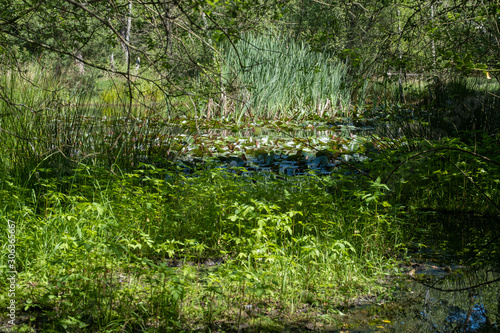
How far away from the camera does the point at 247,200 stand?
3.28 metres

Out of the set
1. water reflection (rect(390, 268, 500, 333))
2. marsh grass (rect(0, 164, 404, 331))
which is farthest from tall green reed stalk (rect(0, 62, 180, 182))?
water reflection (rect(390, 268, 500, 333))

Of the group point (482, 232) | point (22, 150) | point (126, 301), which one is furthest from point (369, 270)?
point (22, 150)

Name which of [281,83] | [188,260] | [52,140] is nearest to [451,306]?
[188,260]

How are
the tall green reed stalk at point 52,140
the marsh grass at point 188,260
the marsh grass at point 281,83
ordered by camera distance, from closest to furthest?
the marsh grass at point 188,260
the tall green reed stalk at point 52,140
the marsh grass at point 281,83

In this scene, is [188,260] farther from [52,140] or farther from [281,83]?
[281,83]

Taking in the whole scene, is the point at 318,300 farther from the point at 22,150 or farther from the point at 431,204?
the point at 22,150

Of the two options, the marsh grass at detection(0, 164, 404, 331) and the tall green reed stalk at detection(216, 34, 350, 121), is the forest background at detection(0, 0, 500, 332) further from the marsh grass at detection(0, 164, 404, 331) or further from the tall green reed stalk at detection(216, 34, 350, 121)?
the tall green reed stalk at detection(216, 34, 350, 121)

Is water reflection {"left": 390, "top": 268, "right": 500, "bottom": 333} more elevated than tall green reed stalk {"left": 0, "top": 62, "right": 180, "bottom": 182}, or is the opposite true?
tall green reed stalk {"left": 0, "top": 62, "right": 180, "bottom": 182}

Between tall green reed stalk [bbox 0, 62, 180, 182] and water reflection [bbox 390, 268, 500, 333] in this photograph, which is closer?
water reflection [bbox 390, 268, 500, 333]

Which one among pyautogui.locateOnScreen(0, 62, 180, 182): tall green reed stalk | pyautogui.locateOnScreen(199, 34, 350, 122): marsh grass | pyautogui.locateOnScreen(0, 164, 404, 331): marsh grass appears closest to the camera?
pyautogui.locateOnScreen(0, 164, 404, 331): marsh grass

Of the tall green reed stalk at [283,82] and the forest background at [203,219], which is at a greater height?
the tall green reed stalk at [283,82]

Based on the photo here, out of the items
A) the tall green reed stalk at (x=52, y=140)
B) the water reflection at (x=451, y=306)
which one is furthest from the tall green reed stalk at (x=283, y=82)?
the water reflection at (x=451, y=306)

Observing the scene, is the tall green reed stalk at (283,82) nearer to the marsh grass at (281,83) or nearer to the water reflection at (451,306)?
the marsh grass at (281,83)

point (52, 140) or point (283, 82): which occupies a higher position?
point (283, 82)
